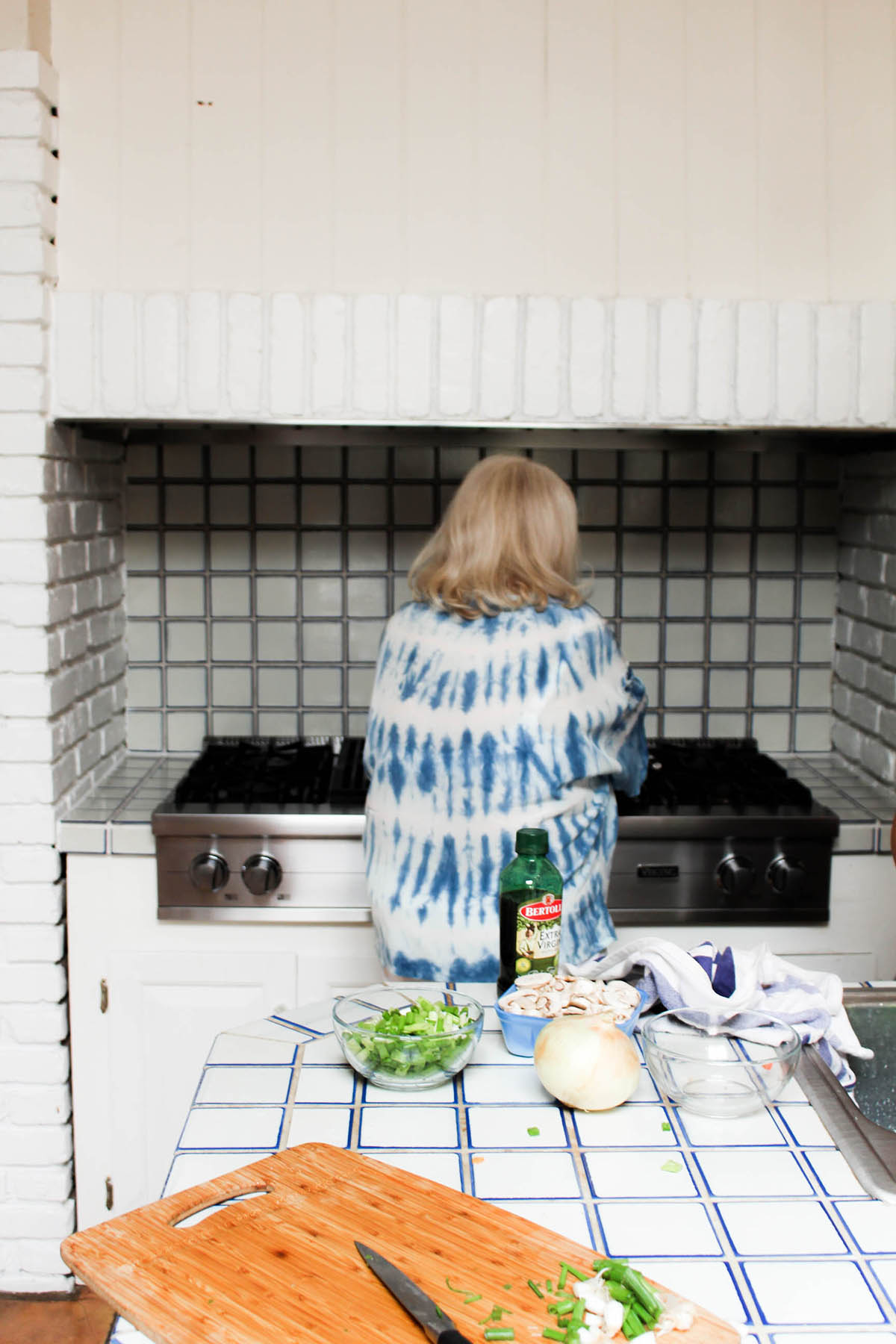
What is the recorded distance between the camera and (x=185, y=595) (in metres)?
2.94

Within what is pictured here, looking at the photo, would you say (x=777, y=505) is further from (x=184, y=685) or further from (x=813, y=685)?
(x=184, y=685)

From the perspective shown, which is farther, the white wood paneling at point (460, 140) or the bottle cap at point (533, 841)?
the white wood paneling at point (460, 140)

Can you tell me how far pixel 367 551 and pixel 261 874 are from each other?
884 mm

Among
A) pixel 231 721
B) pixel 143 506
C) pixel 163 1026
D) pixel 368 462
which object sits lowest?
pixel 163 1026

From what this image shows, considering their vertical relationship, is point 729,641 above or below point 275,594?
below

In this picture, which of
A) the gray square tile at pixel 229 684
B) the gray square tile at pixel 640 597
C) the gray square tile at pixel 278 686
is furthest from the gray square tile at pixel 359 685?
the gray square tile at pixel 640 597

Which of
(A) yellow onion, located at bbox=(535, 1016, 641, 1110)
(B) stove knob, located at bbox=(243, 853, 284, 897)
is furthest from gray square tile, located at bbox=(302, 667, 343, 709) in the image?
(A) yellow onion, located at bbox=(535, 1016, 641, 1110)

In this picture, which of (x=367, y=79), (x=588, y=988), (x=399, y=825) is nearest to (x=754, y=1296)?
(x=588, y=988)

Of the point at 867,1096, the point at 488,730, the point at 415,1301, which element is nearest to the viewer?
the point at 415,1301

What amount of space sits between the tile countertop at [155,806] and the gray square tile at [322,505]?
65cm

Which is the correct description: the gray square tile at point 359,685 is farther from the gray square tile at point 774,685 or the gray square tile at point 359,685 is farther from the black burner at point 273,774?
the gray square tile at point 774,685

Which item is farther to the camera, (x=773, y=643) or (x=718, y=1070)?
(x=773, y=643)

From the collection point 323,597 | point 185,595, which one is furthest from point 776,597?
point 185,595

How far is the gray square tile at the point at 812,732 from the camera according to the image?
299 cm
